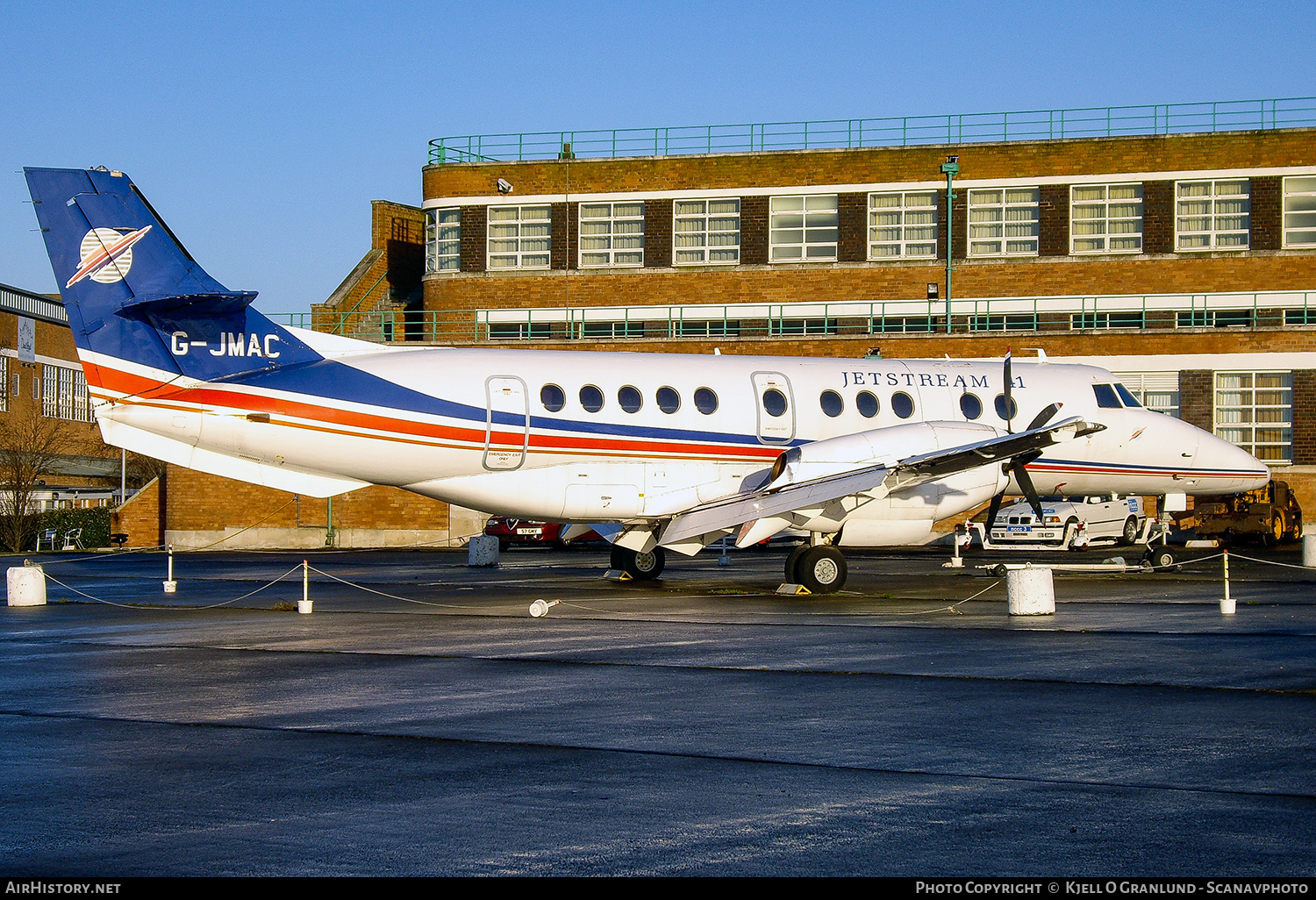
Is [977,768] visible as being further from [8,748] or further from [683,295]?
[683,295]

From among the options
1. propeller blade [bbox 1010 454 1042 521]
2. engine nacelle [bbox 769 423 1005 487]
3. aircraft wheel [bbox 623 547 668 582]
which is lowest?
aircraft wheel [bbox 623 547 668 582]

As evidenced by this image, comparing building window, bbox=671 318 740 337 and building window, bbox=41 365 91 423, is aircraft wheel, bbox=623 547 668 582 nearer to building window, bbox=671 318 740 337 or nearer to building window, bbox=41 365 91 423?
building window, bbox=671 318 740 337

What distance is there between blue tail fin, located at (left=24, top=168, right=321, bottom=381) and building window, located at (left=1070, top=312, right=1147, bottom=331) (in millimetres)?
Answer: 37619

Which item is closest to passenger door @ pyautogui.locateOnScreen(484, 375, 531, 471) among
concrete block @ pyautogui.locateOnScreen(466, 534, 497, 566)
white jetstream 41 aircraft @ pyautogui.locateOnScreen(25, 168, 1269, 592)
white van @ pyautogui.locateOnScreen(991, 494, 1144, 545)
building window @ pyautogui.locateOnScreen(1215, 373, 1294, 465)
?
white jetstream 41 aircraft @ pyautogui.locateOnScreen(25, 168, 1269, 592)

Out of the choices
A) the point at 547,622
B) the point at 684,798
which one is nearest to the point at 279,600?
the point at 547,622

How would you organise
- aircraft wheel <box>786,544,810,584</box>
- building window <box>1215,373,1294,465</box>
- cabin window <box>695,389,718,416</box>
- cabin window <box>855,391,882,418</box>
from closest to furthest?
aircraft wheel <box>786,544,810,584</box> → cabin window <box>695,389,718,416</box> → cabin window <box>855,391,882,418</box> → building window <box>1215,373,1294,465</box>

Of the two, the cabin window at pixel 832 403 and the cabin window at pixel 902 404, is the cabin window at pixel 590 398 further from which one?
the cabin window at pixel 902 404

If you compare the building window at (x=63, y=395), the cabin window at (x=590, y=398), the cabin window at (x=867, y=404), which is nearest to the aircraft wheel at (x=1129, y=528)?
the cabin window at (x=867, y=404)

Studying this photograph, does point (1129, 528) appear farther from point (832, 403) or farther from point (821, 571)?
point (821, 571)

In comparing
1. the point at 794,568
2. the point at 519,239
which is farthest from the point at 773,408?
the point at 519,239

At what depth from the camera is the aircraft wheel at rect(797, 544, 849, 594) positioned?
76.5ft

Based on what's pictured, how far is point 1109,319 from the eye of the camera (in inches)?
2016

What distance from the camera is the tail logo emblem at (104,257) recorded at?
2036cm
